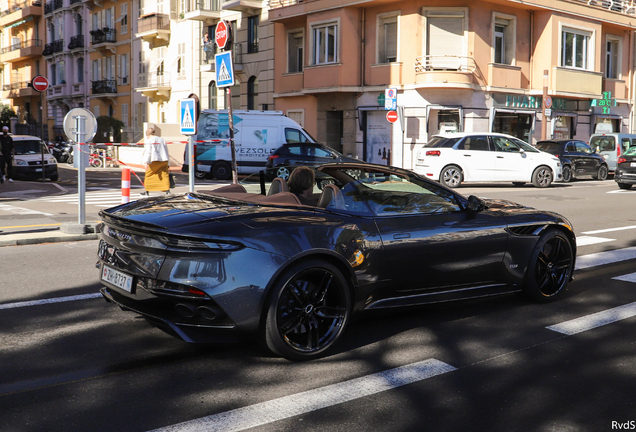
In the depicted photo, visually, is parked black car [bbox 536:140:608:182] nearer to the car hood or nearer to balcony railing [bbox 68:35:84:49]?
the car hood

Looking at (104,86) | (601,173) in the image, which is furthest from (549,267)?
(104,86)

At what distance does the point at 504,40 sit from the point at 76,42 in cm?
3479

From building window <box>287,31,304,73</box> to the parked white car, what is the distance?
1275 cm

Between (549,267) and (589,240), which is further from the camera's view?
(589,240)

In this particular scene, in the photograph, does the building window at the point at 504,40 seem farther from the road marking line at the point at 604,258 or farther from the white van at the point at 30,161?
the road marking line at the point at 604,258

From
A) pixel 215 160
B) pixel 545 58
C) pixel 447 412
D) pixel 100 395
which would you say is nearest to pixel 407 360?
pixel 447 412

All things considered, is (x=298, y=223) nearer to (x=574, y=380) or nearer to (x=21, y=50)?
(x=574, y=380)

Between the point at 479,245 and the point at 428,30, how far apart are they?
24.4m

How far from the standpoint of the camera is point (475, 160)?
2083 centimetres

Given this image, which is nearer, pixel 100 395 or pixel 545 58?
pixel 100 395

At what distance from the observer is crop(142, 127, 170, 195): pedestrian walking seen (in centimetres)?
1362

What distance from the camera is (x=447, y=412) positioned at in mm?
3625

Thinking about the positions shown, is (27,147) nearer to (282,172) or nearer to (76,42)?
(282,172)

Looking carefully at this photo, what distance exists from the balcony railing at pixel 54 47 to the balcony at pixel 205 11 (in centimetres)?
2228
